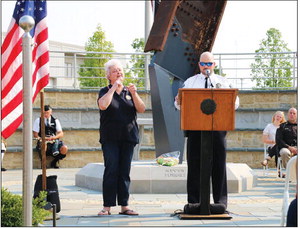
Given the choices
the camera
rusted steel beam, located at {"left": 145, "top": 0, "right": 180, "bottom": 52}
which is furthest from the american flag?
the camera

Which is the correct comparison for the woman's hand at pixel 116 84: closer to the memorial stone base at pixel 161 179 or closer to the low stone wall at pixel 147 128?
the memorial stone base at pixel 161 179

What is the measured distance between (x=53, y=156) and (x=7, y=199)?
1022cm

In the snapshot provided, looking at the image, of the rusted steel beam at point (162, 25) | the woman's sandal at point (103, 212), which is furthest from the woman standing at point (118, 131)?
the rusted steel beam at point (162, 25)

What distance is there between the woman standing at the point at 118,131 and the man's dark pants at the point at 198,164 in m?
0.69

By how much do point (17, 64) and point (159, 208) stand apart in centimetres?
268

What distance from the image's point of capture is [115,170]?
7.71 m

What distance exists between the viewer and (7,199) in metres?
6.25

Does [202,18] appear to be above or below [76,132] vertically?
above

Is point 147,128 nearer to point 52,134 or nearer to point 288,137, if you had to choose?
point 52,134

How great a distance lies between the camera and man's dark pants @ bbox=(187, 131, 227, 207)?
24.8 feet

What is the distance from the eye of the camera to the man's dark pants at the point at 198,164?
7559mm

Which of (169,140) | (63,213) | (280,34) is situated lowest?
(63,213)

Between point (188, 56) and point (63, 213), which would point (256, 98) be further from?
point (63, 213)

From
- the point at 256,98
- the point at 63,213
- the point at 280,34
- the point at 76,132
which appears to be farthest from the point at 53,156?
the point at 280,34
